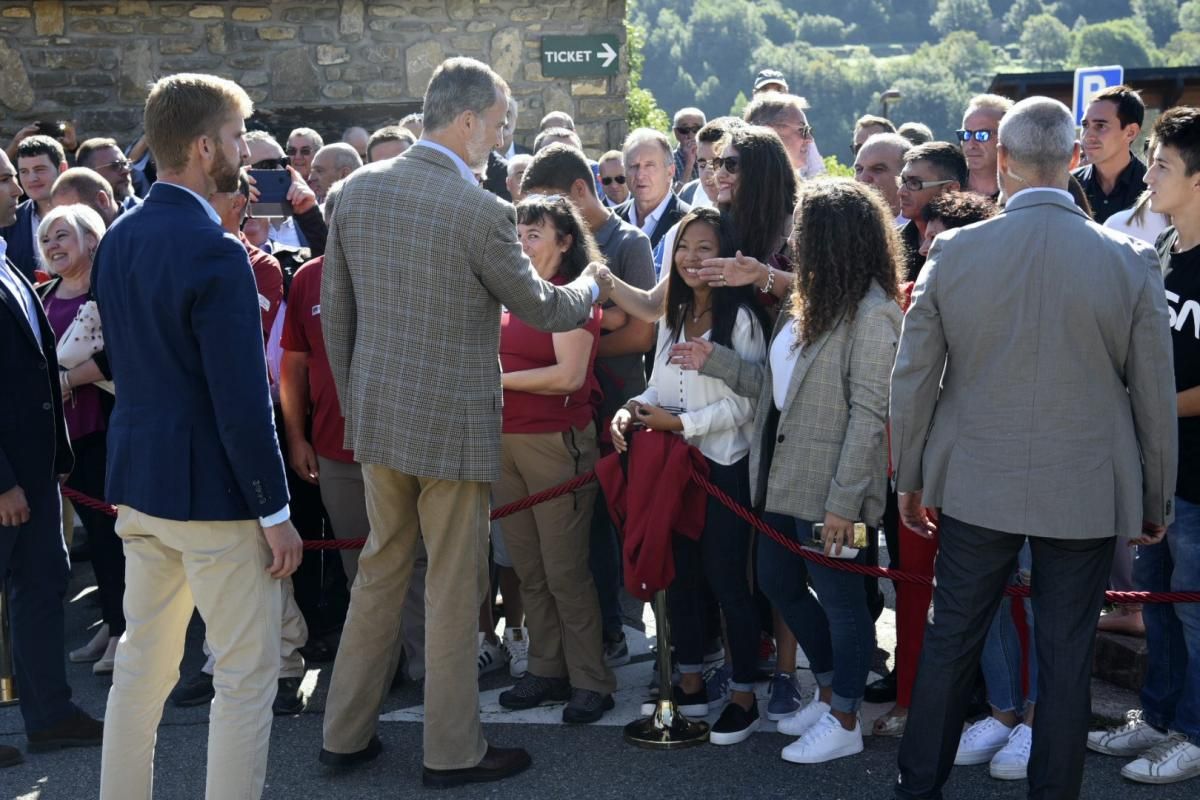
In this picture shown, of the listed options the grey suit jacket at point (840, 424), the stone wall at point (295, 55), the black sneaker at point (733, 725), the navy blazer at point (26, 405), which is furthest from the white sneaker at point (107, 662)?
the stone wall at point (295, 55)

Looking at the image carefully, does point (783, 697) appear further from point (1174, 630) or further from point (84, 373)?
point (84, 373)

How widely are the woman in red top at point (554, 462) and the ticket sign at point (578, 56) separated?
788 centimetres

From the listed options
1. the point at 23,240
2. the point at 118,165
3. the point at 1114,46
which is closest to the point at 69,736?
the point at 23,240

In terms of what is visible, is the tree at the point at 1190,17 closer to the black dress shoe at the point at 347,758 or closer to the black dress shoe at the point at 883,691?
the black dress shoe at the point at 883,691

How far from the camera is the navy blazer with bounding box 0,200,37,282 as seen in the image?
7363 mm

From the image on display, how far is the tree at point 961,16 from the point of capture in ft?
420

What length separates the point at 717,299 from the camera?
16.0ft

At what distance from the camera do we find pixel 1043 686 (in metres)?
3.90

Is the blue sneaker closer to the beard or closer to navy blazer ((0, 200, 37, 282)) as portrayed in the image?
the beard

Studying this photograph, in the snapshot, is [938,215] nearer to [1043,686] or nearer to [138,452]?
[1043,686]

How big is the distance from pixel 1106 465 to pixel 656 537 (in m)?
1.57

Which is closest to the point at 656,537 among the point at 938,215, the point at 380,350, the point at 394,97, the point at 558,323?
the point at 558,323

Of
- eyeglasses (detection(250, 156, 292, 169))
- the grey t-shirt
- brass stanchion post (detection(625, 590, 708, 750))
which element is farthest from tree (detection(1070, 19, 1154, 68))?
brass stanchion post (detection(625, 590, 708, 750))

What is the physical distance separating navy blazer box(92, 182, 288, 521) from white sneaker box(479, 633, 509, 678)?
6.84ft
